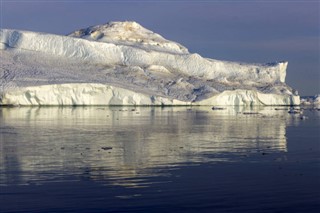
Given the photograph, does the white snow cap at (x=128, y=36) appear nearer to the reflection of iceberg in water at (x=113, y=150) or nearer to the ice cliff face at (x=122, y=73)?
the ice cliff face at (x=122, y=73)

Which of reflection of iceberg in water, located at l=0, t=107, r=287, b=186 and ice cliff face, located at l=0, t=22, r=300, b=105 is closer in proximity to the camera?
reflection of iceberg in water, located at l=0, t=107, r=287, b=186

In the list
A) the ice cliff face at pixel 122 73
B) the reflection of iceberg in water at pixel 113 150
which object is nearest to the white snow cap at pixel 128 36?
the ice cliff face at pixel 122 73

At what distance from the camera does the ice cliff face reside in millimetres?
46938

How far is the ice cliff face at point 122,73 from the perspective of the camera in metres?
46.9

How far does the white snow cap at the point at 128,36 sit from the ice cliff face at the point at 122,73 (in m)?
0.11

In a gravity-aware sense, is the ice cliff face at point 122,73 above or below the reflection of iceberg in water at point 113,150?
above

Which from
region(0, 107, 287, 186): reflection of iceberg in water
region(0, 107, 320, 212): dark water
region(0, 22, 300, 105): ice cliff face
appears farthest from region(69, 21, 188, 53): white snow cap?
region(0, 107, 320, 212): dark water

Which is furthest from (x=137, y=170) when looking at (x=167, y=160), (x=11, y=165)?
(x=11, y=165)

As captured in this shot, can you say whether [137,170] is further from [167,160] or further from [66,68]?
[66,68]

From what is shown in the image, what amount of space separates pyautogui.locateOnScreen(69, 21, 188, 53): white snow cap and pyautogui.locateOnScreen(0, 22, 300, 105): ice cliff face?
11 cm

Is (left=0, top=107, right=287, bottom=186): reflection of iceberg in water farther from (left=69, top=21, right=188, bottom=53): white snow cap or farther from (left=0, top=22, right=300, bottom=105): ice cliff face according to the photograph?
(left=69, top=21, right=188, bottom=53): white snow cap

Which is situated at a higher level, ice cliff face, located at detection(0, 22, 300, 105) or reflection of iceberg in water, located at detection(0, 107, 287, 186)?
ice cliff face, located at detection(0, 22, 300, 105)

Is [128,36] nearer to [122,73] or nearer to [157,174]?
[122,73]

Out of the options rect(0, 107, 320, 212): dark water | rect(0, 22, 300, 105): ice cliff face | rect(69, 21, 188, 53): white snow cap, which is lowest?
rect(0, 107, 320, 212): dark water
